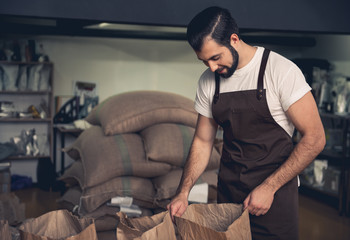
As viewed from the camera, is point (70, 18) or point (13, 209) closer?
point (70, 18)

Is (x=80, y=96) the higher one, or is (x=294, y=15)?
(x=294, y=15)

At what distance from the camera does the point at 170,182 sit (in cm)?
268

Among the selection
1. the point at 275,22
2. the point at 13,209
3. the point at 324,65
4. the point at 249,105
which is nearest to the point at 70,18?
the point at 275,22

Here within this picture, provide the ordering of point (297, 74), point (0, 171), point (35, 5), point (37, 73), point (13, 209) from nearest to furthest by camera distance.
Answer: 1. point (35, 5)
2. point (297, 74)
3. point (13, 209)
4. point (0, 171)
5. point (37, 73)

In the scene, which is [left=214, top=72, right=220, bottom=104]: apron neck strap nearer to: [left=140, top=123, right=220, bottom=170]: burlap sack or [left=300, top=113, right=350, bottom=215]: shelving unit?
[left=140, top=123, right=220, bottom=170]: burlap sack

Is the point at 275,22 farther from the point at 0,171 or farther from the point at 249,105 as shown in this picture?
the point at 0,171

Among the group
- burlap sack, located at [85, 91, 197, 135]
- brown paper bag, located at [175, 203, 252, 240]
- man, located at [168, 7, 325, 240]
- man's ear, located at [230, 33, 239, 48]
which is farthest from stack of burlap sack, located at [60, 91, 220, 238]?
brown paper bag, located at [175, 203, 252, 240]

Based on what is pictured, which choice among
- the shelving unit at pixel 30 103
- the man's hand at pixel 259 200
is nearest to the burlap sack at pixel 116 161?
the man's hand at pixel 259 200

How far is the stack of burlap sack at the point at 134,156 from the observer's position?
8.55 ft

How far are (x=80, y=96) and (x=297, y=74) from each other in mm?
4159

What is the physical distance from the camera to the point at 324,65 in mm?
5051

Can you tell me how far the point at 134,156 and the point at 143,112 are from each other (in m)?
0.35

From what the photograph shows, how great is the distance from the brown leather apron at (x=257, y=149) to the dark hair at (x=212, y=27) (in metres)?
0.24

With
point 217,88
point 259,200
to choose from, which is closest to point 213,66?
point 217,88
